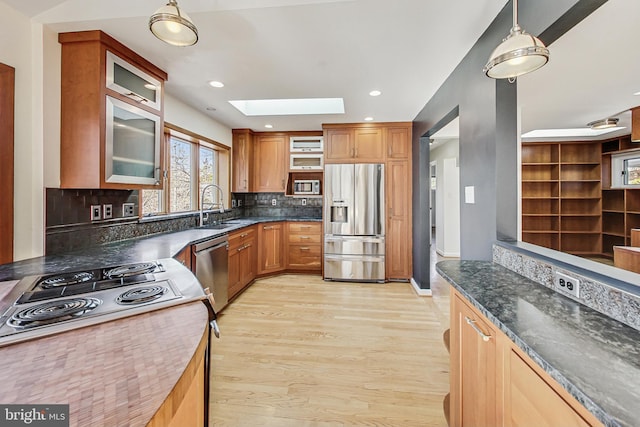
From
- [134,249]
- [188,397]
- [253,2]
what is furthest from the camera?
[134,249]

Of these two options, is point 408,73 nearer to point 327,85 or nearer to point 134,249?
point 327,85

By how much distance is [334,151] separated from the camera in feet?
13.4

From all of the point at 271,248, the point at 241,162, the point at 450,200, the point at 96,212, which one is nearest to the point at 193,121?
the point at 241,162

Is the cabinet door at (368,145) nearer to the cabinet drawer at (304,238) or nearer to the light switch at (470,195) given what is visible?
the cabinet drawer at (304,238)

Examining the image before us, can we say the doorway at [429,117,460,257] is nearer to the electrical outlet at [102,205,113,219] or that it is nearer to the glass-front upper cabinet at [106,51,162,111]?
the glass-front upper cabinet at [106,51,162,111]

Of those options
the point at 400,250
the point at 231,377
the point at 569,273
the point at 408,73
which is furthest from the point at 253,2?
the point at 400,250

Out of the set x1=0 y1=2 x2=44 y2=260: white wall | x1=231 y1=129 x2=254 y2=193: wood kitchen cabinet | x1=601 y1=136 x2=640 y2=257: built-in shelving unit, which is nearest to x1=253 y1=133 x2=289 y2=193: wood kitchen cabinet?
x1=231 y1=129 x2=254 y2=193: wood kitchen cabinet

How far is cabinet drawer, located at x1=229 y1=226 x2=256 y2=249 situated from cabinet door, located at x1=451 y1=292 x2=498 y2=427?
254 centimetres

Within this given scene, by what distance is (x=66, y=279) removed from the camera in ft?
4.22

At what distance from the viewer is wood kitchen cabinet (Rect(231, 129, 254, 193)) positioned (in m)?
4.47

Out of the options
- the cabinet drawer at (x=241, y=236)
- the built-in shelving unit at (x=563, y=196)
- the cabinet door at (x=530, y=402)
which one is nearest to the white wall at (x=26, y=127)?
the cabinet drawer at (x=241, y=236)

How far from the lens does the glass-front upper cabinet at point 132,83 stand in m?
1.91

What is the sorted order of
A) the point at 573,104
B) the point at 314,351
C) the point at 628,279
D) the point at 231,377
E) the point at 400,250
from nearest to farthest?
the point at 628,279, the point at 231,377, the point at 314,351, the point at 573,104, the point at 400,250

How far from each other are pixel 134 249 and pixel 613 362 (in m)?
2.56
